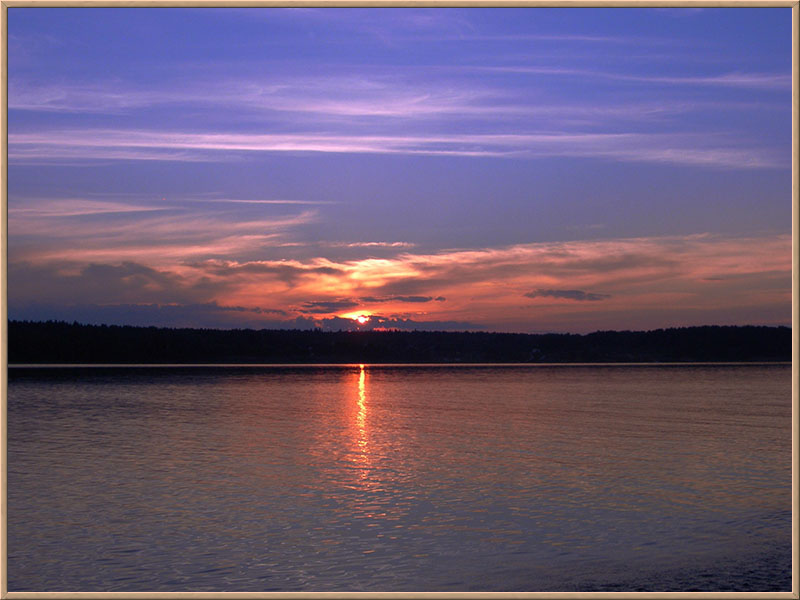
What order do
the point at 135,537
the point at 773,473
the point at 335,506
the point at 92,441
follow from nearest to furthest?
the point at 135,537 < the point at 335,506 < the point at 773,473 < the point at 92,441

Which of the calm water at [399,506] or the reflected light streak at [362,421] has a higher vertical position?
the calm water at [399,506]

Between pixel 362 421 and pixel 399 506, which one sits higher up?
pixel 399 506

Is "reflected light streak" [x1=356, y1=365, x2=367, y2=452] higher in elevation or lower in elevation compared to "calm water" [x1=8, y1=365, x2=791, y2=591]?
lower

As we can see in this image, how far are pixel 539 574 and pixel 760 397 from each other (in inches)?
2358

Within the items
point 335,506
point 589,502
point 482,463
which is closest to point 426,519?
point 335,506

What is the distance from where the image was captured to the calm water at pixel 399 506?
1523cm

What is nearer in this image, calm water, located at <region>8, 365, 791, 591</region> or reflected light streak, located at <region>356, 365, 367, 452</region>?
calm water, located at <region>8, 365, 791, 591</region>

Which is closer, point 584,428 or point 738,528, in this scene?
point 738,528

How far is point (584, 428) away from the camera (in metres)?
41.8

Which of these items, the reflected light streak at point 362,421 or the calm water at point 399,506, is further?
the reflected light streak at point 362,421

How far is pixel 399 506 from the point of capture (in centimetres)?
2112

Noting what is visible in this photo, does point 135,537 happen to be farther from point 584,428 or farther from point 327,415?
point 327,415

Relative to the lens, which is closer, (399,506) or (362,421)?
(399,506)

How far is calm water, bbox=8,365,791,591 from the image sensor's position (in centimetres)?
1523
